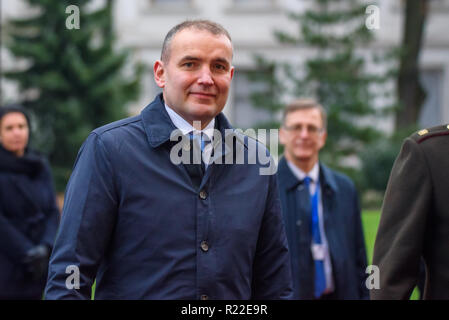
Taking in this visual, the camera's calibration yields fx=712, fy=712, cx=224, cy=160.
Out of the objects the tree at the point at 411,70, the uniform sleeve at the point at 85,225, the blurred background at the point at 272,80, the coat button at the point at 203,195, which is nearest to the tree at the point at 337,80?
the blurred background at the point at 272,80

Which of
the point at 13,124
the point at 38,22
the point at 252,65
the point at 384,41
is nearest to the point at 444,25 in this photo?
the point at 384,41

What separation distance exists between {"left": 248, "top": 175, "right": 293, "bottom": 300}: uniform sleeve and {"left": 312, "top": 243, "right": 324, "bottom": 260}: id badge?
1.92 metres

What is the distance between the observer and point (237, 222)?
118 inches

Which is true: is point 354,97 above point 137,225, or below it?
above

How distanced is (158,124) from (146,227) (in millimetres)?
475

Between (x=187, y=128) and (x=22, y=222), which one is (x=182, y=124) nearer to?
(x=187, y=128)

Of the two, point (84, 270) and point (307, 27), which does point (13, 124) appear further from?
point (307, 27)

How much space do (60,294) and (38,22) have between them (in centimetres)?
1558

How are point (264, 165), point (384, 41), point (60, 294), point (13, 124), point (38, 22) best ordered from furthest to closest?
point (384, 41), point (38, 22), point (13, 124), point (264, 165), point (60, 294)

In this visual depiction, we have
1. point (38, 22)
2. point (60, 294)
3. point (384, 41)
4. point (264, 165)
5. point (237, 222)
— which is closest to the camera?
point (60, 294)

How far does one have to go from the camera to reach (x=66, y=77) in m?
17.2

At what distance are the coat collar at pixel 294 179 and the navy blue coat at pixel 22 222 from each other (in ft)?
7.94

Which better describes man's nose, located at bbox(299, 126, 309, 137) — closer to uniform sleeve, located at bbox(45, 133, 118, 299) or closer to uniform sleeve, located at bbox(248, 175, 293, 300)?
uniform sleeve, located at bbox(248, 175, 293, 300)

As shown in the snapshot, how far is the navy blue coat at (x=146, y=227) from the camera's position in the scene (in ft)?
9.20
